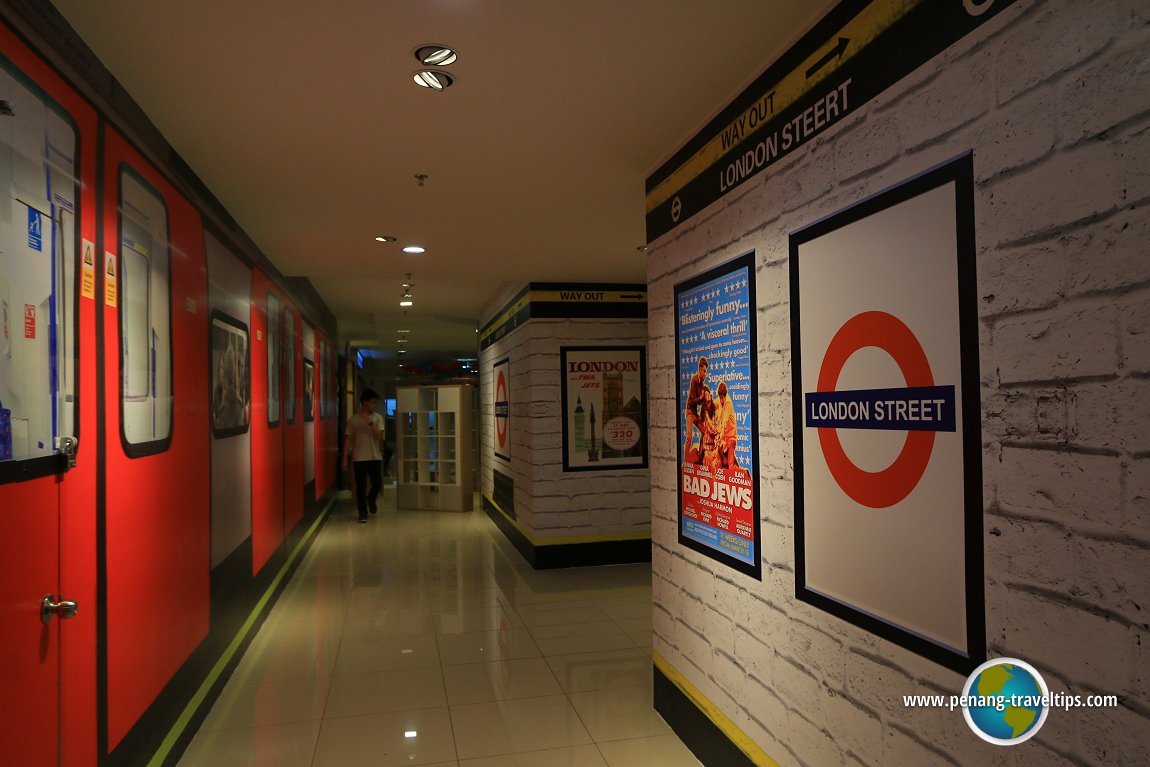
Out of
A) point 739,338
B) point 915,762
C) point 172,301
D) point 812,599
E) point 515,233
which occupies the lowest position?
point 915,762

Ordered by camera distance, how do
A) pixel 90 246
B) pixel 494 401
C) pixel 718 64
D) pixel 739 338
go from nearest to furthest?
pixel 90 246, pixel 718 64, pixel 739 338, pixel 494 401

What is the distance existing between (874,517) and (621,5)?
1691mm

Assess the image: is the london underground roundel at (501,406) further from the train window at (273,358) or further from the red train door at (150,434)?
the red train door at (150,434)

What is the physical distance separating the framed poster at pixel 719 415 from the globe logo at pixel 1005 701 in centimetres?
106

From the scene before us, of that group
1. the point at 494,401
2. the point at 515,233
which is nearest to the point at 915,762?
the point at 515,233

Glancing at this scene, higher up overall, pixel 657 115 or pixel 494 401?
pixel 657 115

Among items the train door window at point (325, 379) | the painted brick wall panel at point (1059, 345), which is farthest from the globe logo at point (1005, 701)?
the train door window at point (325, 379)

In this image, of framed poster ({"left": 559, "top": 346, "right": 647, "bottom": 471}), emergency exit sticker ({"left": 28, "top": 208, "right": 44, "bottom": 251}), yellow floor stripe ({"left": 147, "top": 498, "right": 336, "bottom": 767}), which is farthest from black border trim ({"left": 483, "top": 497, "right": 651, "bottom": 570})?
emergency exit sticker ({"left": 28, "top": 208, "right": 44, "bottom": 251})

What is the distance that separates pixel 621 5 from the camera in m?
2.24

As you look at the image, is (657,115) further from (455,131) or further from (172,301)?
(172,301)

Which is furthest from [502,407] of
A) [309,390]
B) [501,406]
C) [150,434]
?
[150,434]

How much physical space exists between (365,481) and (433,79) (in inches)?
326

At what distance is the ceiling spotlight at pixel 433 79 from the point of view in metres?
2.65

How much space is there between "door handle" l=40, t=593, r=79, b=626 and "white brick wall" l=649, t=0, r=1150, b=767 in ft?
7.49
